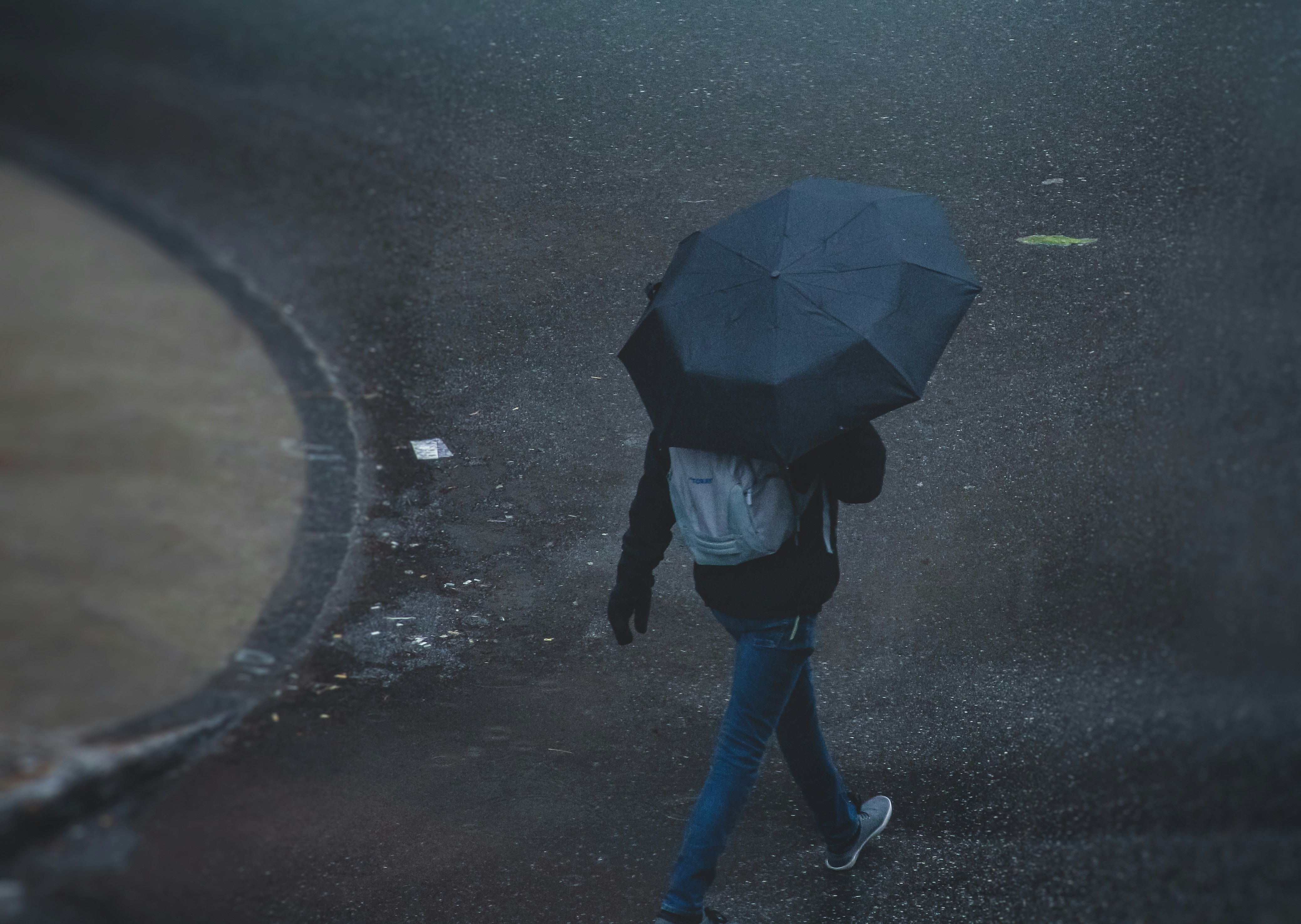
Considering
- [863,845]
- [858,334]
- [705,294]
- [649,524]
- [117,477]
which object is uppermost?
[705,294]

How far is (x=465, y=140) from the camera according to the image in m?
5.85

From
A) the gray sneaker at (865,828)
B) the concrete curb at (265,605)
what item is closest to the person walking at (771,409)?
the gray sneaker at (865,828)

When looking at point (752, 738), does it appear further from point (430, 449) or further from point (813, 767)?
point (430, 449)

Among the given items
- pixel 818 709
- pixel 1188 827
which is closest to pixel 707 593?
pixel 818 709

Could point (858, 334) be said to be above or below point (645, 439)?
above

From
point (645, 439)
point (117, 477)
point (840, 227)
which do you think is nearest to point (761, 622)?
point (840, 227)

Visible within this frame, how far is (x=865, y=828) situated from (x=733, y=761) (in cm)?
69

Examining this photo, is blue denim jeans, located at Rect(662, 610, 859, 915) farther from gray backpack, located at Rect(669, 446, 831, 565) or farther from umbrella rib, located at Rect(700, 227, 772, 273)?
umbrella rib, located at Rect(700, 227, 772, 273)

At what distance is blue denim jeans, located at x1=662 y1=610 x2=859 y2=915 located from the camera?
2943 mm

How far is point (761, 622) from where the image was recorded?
2916 mm

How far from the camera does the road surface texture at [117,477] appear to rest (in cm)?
419

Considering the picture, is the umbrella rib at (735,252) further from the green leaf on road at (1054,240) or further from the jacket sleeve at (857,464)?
the green leaf on road at (1054,240)

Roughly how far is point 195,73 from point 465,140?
1859 mm

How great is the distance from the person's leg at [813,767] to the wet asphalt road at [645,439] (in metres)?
0.20
